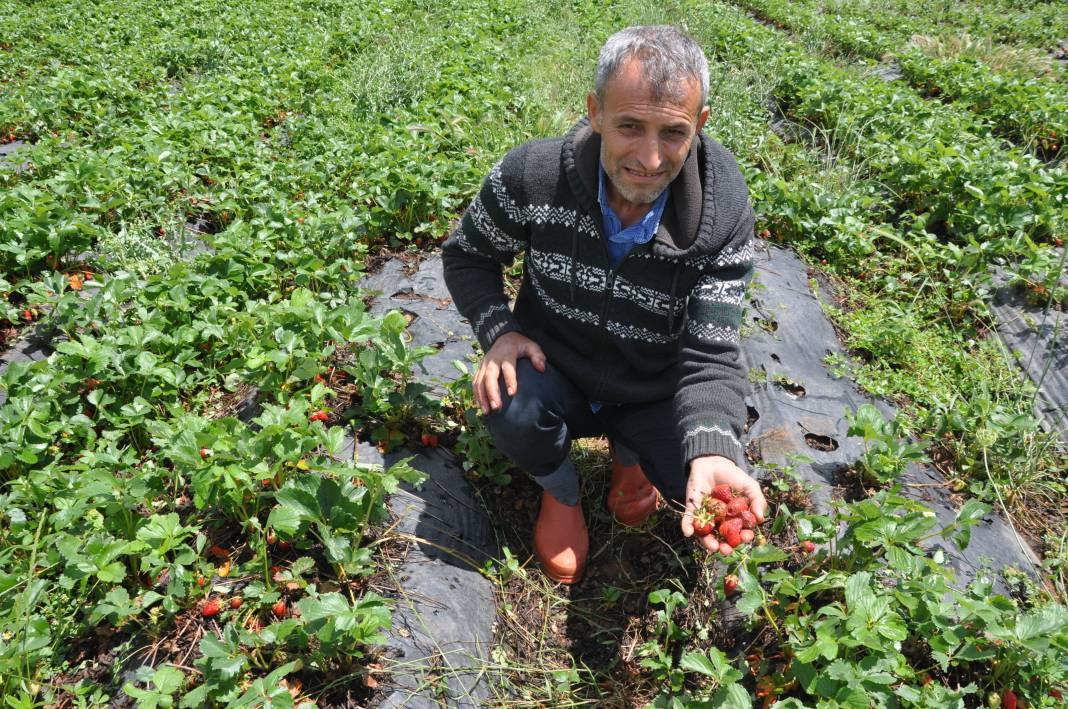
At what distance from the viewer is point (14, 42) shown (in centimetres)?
717

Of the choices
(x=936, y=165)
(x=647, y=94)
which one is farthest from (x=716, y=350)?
(x=936, y=165)

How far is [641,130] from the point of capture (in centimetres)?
193

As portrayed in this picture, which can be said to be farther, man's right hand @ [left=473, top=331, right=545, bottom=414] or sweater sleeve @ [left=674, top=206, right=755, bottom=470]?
man's right hand @ [left=473, top=331, right=545, bottom=414]

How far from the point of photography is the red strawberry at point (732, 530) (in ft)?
5.81

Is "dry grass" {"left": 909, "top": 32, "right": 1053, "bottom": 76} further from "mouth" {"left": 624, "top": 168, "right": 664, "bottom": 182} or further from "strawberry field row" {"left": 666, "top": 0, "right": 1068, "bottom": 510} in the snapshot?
"mouth" {"left": 624, "top": 168, "right": 664, "bottom": 182}

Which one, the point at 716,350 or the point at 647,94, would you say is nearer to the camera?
the point at 647,94

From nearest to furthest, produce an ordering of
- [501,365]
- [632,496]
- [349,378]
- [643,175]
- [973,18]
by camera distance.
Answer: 1. [643,175]
2. [501,365]
3. [632,496]
4. [349,378]
5. [973,18]

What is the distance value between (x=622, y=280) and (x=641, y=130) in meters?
0.45

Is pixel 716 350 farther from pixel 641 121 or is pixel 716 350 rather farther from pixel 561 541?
pixel 561 541

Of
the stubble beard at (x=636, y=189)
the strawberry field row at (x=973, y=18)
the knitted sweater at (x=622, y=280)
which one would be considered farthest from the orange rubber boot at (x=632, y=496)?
the strawberry field row at (x=973, y=18)

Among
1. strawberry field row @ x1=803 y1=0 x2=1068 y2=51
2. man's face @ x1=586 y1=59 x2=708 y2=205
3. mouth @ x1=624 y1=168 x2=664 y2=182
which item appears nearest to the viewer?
man's face @ x1=586 y1=59 x2=708 y2=205

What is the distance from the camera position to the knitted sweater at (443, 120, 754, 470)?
2053 millimetres

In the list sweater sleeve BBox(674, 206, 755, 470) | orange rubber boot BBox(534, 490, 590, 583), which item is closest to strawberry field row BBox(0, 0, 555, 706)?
orange rubber boot BBox(534, 490, 590, 583)

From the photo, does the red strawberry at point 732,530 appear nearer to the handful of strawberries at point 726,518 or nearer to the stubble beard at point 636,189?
the handful of strawberries at point 726,518
